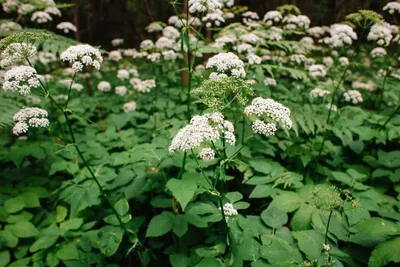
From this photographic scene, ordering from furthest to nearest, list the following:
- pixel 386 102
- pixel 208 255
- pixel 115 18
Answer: pixel 115 18 → pixel 386 102 → pixel 208 255

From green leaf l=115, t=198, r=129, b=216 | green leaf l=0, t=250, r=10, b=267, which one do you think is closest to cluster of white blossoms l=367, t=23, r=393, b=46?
green leaf l=115, t=198, r=129, b=216

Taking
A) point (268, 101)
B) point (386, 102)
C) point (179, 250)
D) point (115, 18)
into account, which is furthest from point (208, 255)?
point (115, 18)

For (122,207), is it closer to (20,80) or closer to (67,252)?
(67,252)

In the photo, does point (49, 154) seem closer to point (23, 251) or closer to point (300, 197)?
point (23, 251)

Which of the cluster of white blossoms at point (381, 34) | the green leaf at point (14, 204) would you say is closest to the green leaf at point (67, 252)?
the green leaf at point (14, 204)

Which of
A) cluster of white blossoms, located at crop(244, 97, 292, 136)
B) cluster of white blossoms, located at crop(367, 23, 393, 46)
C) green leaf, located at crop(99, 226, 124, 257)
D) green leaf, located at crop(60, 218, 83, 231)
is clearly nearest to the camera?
cluster of white blossoms, located at crop(244, 97, 292, 136)

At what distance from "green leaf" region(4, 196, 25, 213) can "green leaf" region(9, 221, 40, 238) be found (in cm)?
15

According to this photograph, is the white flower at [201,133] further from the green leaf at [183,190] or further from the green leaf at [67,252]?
the green leaf at [67,252]

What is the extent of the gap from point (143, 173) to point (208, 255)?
1.02m

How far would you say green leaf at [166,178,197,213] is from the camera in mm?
1844

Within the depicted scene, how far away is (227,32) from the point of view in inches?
139

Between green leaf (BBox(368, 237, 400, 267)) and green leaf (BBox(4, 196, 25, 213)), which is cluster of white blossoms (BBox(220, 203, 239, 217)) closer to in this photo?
green leaf (BBox(368, 237, 400, 267))

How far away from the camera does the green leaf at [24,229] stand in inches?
102

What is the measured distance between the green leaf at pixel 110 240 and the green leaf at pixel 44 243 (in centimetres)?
47
